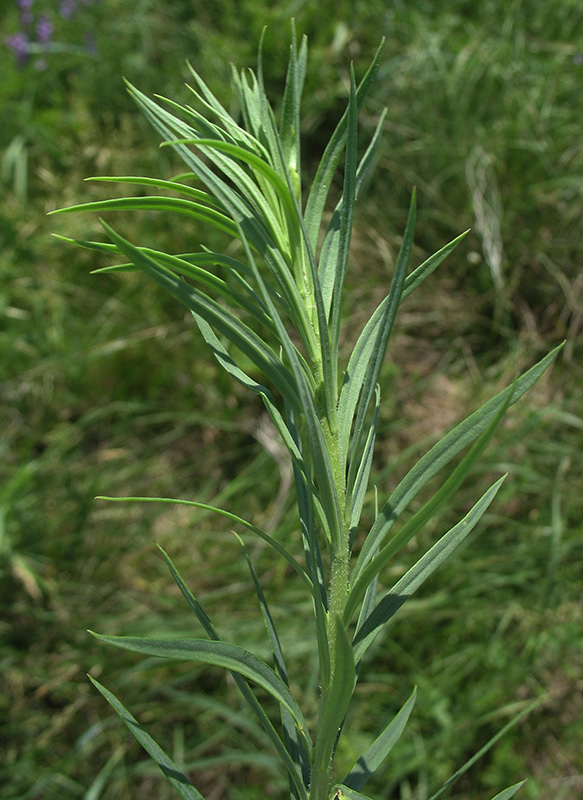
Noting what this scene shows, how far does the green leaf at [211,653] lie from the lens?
1.11ft

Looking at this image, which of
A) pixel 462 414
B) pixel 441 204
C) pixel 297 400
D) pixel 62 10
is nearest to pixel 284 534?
pixel 462 414

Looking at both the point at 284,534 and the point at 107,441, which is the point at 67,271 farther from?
the point at 284,534

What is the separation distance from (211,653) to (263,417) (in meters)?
1.65

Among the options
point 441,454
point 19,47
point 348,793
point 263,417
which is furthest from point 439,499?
point 19,47

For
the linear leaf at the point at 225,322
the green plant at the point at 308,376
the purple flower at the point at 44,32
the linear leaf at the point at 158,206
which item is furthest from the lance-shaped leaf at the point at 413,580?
the purple flower at the point at 44,32

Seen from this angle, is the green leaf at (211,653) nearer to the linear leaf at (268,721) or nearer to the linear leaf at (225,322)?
the linear leaf at (268,721)

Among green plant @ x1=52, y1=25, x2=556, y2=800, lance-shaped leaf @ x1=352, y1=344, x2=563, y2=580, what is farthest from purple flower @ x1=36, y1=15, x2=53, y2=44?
lance-shaped leaf @ x1=352, y1=344, x2=563, y2=580

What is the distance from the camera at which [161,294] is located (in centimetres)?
219

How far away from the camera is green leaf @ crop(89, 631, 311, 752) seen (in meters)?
0.34

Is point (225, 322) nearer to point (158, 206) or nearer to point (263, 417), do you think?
point (158, 206)

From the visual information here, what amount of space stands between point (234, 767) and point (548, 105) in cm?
219

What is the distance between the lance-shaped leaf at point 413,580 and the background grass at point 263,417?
1166 millimetres

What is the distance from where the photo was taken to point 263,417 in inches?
79.0

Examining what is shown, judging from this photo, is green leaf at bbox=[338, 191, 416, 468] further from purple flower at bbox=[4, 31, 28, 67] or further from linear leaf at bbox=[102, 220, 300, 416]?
purple flower at bbox=[4, 31, 28, 67]
